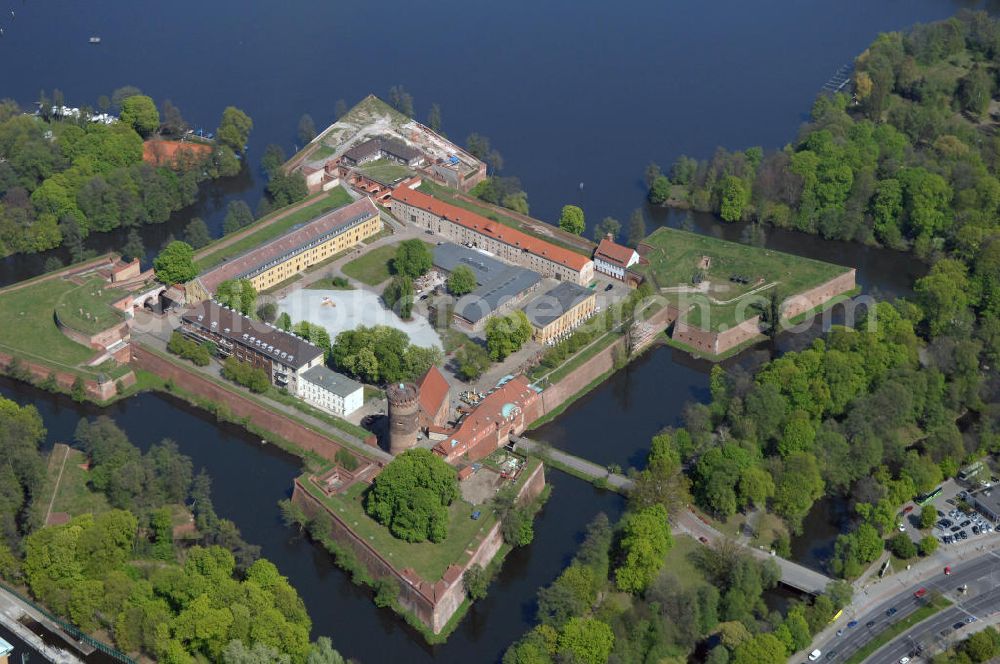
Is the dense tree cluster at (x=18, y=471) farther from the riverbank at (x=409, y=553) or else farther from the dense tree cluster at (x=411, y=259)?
the dense tree cluster at (x=411, y=259)

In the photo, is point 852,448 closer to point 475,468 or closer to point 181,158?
point 475,468

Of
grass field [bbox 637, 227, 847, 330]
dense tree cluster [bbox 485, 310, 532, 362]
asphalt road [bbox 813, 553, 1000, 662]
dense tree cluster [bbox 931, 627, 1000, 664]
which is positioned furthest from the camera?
grass field [bbox 637, 227, 847, 330]

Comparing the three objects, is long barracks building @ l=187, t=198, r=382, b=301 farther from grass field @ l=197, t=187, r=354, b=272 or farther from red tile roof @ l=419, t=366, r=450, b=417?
red tile roof @ l=419, t=366, r=450, b=417

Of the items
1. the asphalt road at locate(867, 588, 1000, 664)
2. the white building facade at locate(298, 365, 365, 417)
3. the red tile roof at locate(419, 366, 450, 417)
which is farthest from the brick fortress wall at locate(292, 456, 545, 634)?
the asphalt road at locate(867, 588, 1000, 664)

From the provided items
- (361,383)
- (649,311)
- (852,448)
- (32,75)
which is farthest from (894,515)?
(32,75)

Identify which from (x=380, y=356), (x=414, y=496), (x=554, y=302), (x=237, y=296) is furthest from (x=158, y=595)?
(x=554, y=302)

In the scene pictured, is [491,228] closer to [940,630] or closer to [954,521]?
[954,521]
